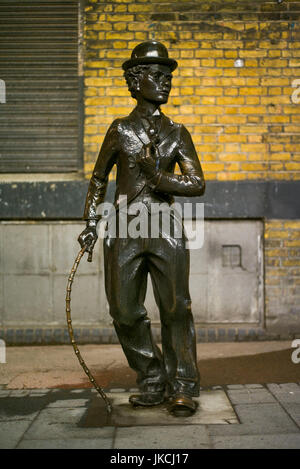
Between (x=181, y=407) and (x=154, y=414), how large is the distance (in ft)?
0.62

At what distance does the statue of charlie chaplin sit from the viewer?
3.48m

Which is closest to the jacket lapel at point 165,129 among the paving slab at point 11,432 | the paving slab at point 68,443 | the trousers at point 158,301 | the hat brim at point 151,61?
the hat brim at point 151,61

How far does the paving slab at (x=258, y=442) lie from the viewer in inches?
114

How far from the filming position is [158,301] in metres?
3.59

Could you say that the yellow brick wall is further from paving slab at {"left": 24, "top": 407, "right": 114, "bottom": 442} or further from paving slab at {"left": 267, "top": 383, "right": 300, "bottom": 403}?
paving slab at {"left": 24, "top": 407, "right": 114, "bottom": 442}

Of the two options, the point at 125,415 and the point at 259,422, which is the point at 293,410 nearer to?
the point at 259,422

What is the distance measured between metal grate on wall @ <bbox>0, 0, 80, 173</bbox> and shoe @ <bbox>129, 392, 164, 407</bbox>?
3.44m

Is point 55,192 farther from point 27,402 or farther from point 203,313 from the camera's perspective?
point 27,402

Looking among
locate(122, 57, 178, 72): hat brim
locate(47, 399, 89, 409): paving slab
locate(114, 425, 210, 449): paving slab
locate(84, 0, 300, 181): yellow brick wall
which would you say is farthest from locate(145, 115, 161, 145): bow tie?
locate(84, 0, 300, 181): yellow brick wall

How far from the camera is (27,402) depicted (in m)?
3.90

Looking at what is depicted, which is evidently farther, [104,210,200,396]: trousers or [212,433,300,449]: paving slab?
[104,210,200,396]: trousers

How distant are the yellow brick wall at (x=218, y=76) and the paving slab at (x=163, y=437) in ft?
11.9

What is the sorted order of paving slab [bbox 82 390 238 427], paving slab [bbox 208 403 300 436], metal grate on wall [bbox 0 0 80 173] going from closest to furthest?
paving slab [bbox 208 403 300 436] → paving slab [bbox 82 390 238 427] → metal grate on wall [bbox 0 0 80 173]
